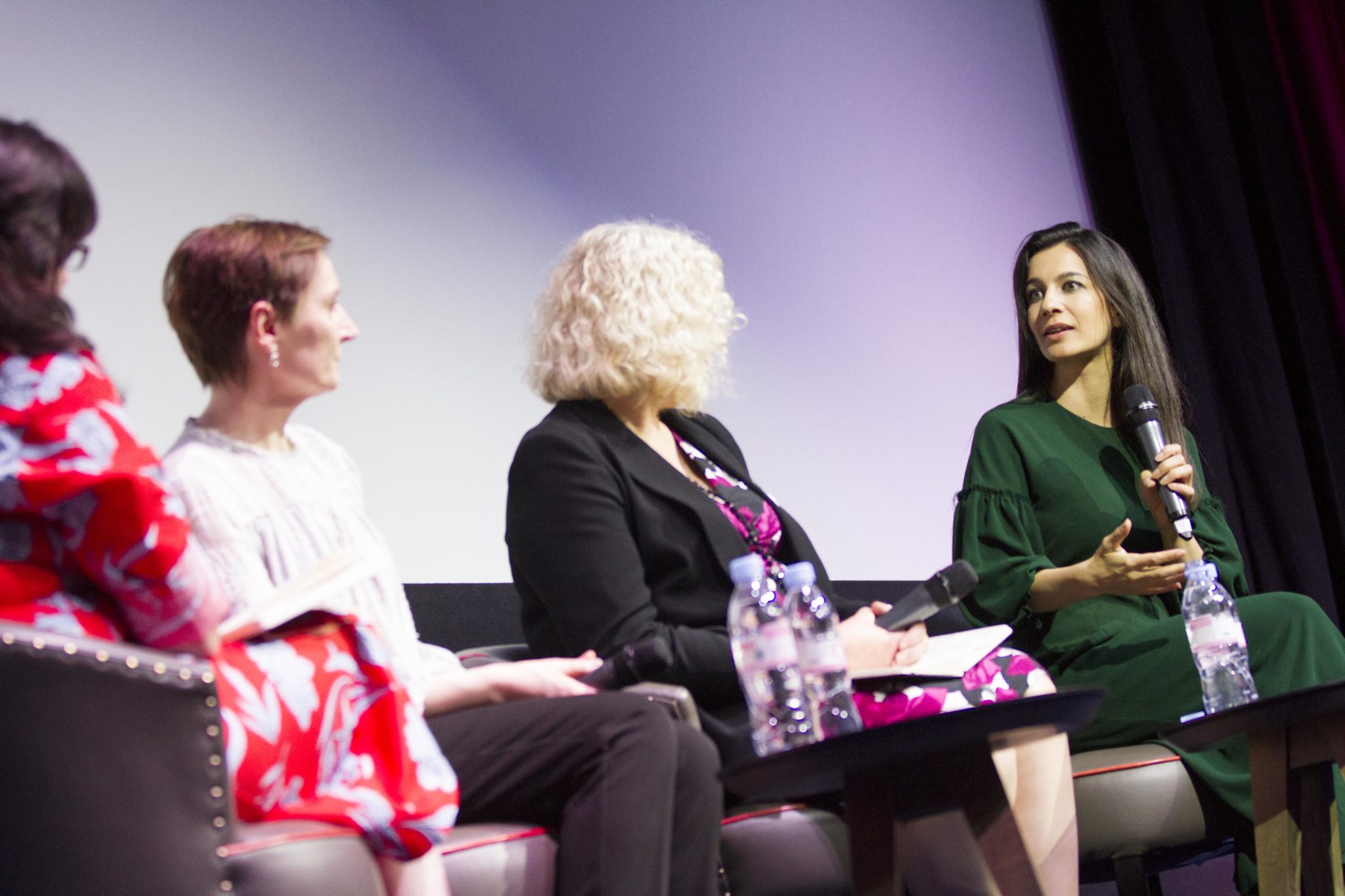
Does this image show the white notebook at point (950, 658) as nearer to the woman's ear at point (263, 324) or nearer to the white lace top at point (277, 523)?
Result: the white lace top at point (277, 523)

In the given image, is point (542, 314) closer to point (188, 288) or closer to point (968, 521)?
point (188, 288)

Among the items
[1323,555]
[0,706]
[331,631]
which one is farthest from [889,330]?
[0,706]

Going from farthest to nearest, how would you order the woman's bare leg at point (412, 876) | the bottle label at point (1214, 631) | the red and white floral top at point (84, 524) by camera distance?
the bottle label at point (1214, 631), the woman's bare leg at point (412, 876), the red and white floral top at point (84, 524)

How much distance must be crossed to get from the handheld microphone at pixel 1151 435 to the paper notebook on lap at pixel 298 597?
1.67m

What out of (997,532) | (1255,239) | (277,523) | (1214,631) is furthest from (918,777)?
(1255,239)

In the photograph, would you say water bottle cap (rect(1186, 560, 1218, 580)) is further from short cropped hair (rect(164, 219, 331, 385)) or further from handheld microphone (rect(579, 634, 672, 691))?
short cropped hair (rect(164, 219, 331, 385))

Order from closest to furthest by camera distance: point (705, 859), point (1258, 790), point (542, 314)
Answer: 1. point (705, 859)
2. point (1258, 790)
3. point (542, 314)

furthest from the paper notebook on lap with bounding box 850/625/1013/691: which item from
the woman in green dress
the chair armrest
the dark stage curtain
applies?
the dark stage curtain

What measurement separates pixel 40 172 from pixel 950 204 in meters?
3.04

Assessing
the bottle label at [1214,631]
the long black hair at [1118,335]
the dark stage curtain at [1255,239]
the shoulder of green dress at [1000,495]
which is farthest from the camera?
the dark stage curtain at [1255,239]

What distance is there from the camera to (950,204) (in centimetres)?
378

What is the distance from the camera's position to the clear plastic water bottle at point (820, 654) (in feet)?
5.24

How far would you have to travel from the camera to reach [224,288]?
5.40 ft

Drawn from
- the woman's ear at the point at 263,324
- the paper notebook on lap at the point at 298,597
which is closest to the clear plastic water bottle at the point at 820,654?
the paper notebook on lap at the point at 298,597
